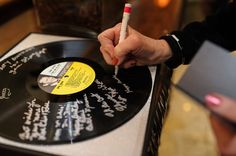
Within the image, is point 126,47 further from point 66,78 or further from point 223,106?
point 223,106

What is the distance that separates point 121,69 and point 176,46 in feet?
0.53

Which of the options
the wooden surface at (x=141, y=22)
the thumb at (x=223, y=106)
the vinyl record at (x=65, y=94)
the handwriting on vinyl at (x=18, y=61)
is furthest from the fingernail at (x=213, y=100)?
the wooden surface at (x=141, y=22)

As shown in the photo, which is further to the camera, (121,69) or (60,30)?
(60,30)

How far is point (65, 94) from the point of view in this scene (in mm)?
562

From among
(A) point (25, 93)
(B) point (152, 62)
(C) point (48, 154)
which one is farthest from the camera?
(B) point (152, 62)

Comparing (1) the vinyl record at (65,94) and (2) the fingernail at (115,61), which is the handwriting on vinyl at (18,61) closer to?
(1) the vinyl record at (65,94)

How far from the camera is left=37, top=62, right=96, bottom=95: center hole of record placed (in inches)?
22.8

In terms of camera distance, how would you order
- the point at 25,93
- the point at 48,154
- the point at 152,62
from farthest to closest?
1. the point at 152,62
2. the point at 25,93
3. the point at 48,154

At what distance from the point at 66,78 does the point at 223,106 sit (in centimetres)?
37

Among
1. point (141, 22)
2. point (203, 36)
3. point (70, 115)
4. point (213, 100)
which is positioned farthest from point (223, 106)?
point (141, 22)

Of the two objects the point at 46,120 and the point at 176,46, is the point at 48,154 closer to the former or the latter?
the point at 46,120

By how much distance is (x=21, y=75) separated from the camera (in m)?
0.62

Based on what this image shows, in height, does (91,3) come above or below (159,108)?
above

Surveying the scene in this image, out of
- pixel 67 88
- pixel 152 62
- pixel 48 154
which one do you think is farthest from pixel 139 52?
pixel 48 154
